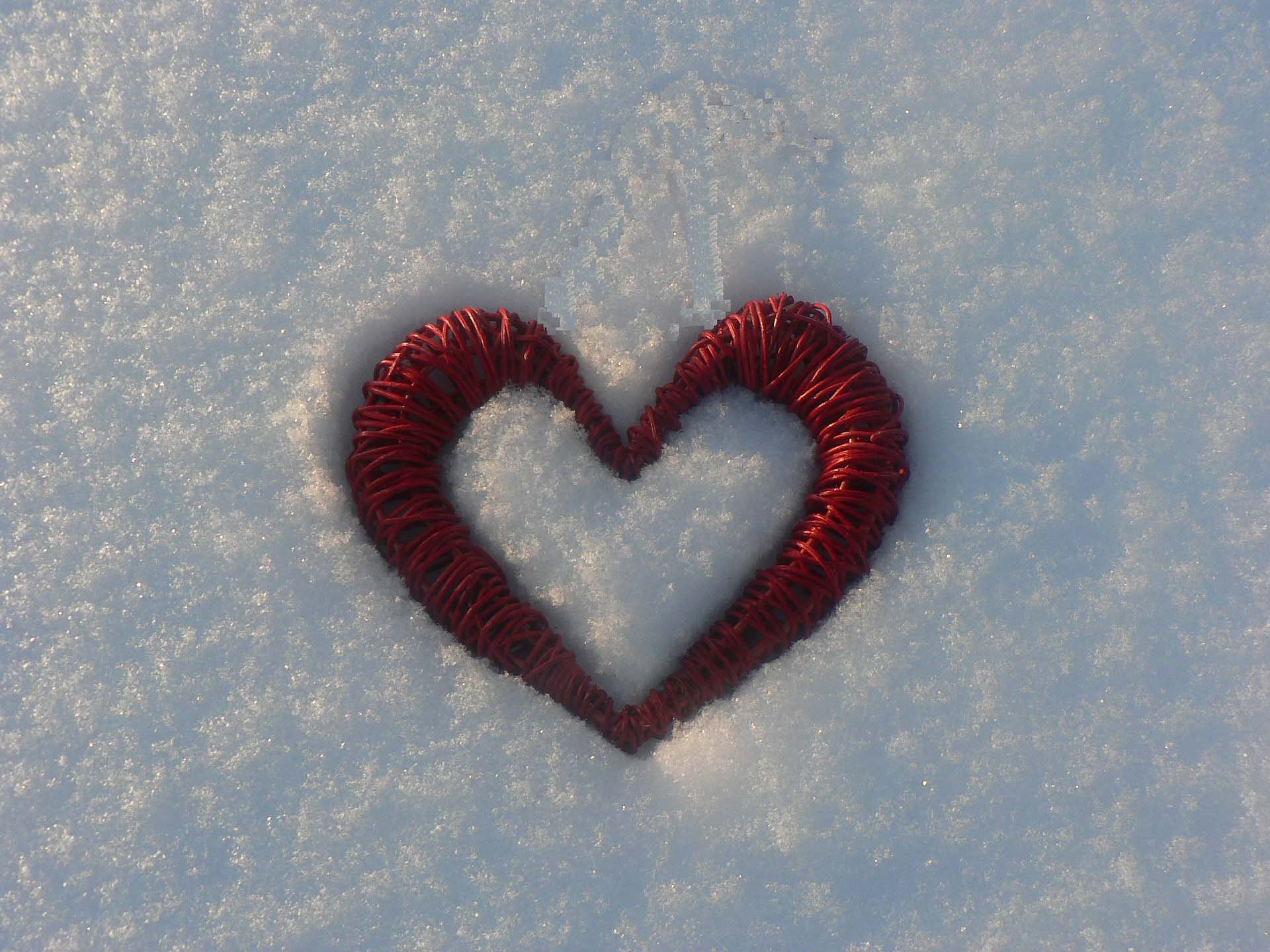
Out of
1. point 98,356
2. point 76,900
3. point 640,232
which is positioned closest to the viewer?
point 76,900

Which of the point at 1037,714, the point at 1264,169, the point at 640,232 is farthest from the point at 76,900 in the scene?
the point at 1264,169

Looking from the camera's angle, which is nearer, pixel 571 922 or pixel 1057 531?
pixel 571 922

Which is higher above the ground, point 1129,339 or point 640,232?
point 1129,339

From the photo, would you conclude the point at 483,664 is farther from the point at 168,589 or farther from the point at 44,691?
the point at 44,691
